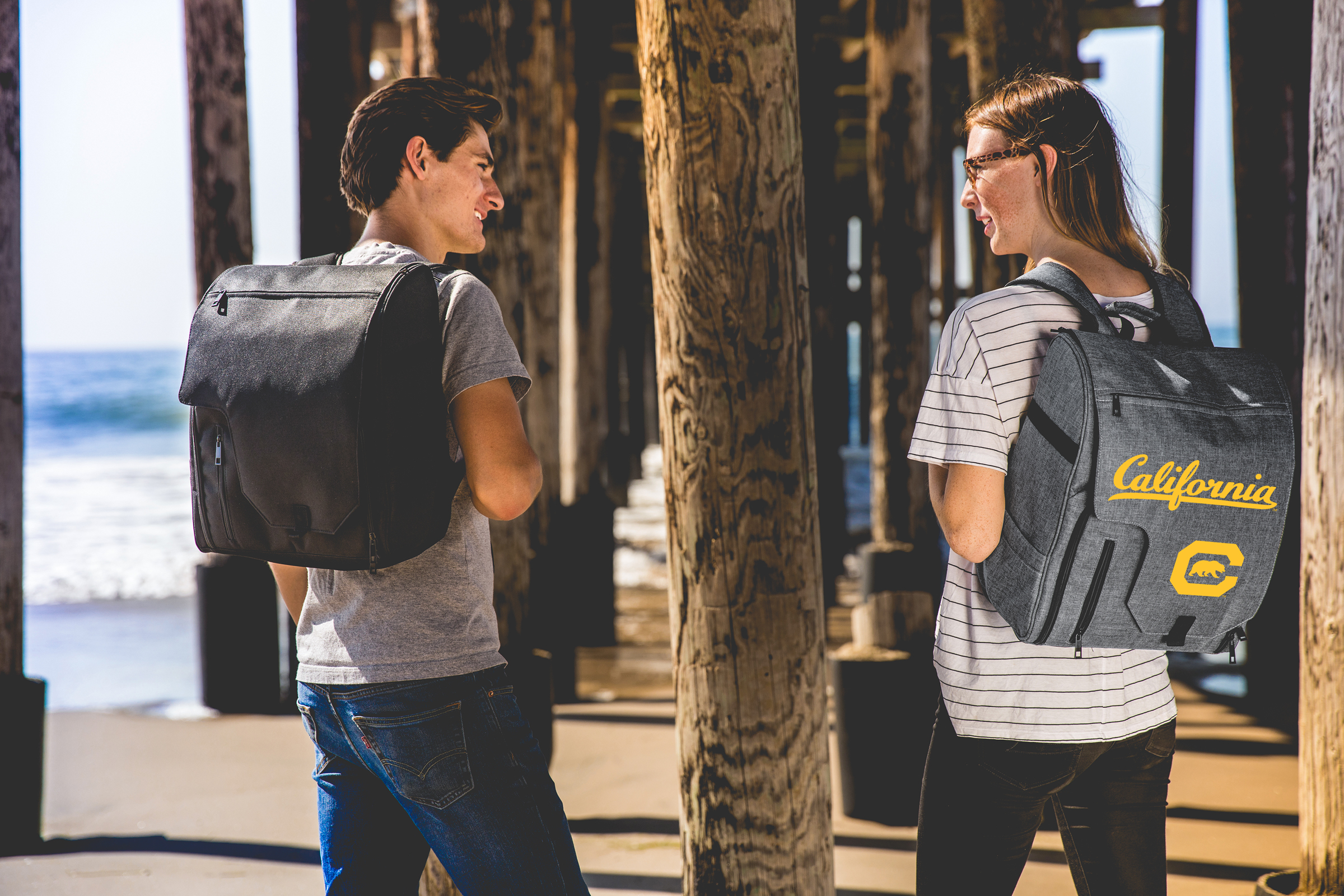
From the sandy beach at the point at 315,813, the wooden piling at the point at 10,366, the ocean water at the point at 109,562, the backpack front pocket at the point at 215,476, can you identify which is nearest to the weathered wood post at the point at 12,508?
the wooden piling at the point at 10,366

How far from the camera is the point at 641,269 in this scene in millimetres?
16031

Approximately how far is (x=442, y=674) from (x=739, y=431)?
0.67 metres

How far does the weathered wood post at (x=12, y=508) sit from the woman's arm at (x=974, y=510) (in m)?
2.85

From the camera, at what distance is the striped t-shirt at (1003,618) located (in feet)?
4.58

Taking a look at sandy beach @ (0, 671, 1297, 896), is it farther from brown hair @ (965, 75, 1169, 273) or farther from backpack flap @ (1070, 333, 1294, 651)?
brown hair @ (965, 75, 1169, 273)

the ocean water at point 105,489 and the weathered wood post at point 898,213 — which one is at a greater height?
the weathered wood post at point 898,213

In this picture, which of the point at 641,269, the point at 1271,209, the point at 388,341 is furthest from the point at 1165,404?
the point at 641,269

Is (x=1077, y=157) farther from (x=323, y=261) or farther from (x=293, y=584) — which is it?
(x=293, y=584)

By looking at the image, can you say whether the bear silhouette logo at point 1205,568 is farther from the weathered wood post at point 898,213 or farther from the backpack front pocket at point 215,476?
the weathered wood post at point 898,213

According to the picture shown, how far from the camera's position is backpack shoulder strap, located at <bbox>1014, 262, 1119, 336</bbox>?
1.40m

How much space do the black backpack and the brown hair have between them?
0.80m

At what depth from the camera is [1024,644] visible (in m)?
1.44

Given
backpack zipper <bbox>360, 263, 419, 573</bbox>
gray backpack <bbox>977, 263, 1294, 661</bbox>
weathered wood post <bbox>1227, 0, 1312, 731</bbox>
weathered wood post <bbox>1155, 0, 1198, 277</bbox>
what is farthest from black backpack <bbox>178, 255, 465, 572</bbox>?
weathered wood post <bbox>1155, 0, 1198, 277</bbox>

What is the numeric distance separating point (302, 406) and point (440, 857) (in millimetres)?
583
